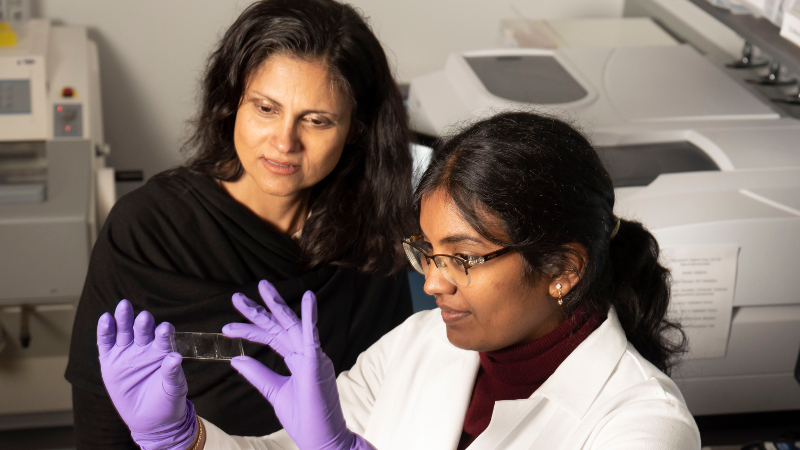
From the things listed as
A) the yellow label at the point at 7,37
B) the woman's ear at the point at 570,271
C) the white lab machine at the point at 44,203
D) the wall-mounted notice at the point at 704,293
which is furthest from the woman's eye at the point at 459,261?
the yellow label at the point at 7,37

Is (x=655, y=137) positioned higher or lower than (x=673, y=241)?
higher

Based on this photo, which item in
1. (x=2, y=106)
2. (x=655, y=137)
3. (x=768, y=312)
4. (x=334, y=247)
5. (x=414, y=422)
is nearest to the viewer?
(x=414, y=422)

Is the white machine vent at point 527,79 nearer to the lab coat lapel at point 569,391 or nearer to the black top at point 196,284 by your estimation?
the black top at point 196,284

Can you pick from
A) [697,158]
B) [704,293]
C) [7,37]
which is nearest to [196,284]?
[704,293]

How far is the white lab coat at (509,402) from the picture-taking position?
0.86m

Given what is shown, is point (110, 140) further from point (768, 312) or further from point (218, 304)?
point (768, 312)

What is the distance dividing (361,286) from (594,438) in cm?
64

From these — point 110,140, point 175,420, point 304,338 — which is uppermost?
point 304,338

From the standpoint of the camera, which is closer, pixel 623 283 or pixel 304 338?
pixel 304 338

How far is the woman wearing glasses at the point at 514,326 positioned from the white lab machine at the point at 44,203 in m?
0.90

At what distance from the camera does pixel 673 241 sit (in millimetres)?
1427

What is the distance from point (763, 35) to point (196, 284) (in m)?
1.13

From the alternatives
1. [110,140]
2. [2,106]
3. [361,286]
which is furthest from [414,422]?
[110,140]

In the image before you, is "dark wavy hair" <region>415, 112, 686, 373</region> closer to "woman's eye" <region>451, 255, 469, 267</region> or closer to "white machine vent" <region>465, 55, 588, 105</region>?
"woman's eye" <region>451, 255, 469, 267</region>
